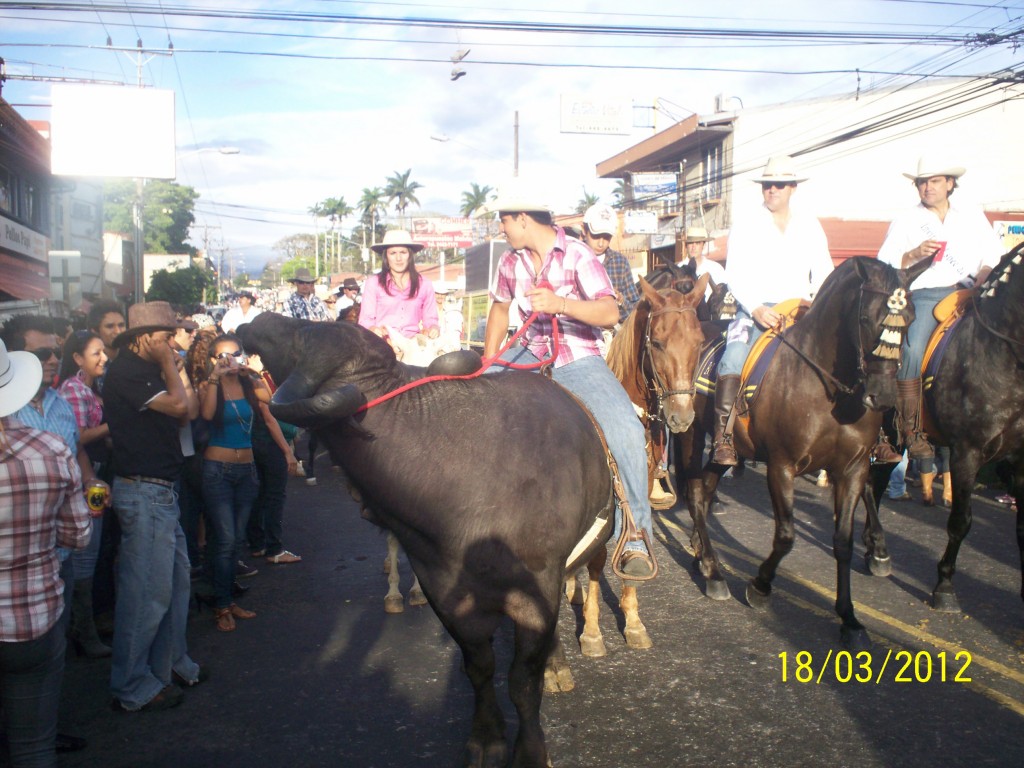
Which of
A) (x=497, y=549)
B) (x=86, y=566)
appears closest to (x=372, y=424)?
(x=497, y=549)

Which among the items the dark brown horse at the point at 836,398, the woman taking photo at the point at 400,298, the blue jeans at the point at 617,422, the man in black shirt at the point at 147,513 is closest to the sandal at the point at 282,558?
the woman taking photo at the point at 400,298

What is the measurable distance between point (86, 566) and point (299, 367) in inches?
140

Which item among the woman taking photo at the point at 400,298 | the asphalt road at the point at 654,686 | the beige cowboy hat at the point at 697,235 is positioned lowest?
the asphalt road at the point at 654,686

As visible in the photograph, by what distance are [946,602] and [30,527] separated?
19.6 feet

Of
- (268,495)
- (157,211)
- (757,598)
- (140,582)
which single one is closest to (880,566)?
(757,598)

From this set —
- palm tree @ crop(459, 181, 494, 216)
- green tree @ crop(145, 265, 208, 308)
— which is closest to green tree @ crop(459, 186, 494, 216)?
palm tree @ crop(459, 181, 494, 216)

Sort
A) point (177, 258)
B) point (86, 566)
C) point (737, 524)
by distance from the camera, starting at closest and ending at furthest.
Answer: point (86, 566), point (737, 524), point (177, 258)

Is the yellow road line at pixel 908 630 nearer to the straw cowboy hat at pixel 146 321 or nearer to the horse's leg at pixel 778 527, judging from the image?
the horse's leg at pixel 778 527

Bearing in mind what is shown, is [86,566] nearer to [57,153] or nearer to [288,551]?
[288,551]

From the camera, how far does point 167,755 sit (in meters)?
4.28

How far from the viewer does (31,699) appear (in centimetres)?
338

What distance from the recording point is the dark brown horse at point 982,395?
586 centimetres

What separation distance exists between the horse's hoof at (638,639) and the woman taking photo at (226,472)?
3027mm

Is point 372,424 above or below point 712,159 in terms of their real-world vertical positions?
below
